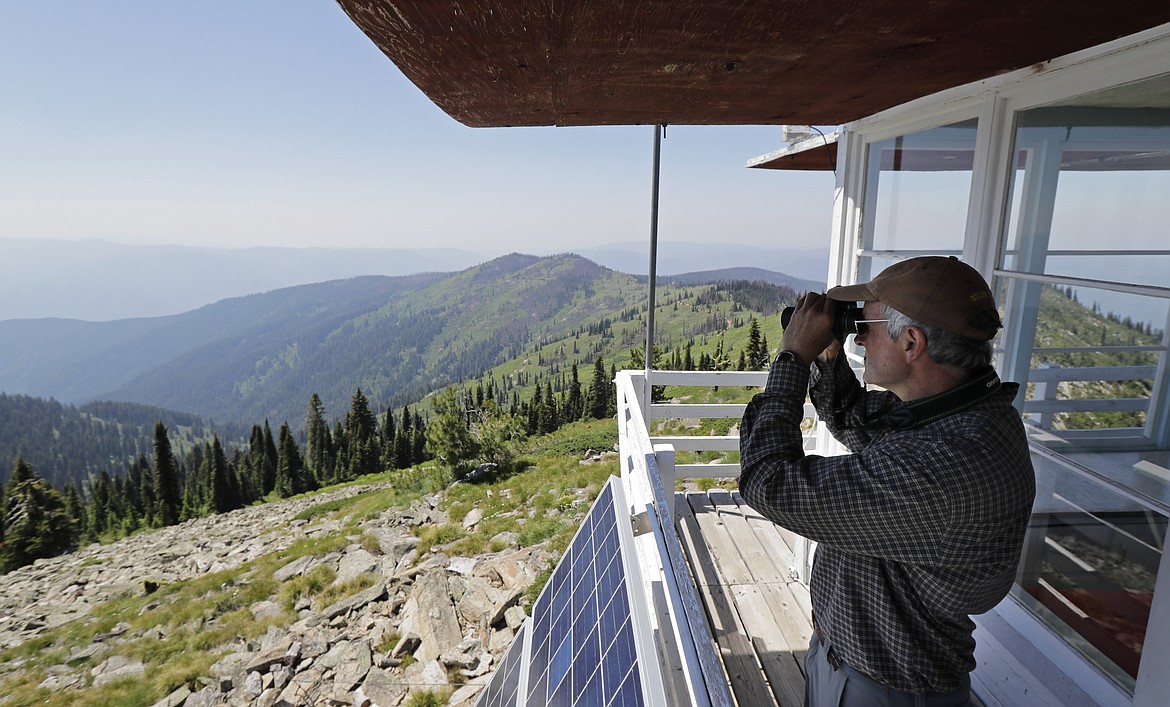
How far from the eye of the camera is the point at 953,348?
1.16 m

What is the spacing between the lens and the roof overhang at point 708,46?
119cm

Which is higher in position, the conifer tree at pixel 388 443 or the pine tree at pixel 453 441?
the pine tree at pixel 453 441

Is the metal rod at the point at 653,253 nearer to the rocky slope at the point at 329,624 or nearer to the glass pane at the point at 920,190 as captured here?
the glass pane at the point at 920,190

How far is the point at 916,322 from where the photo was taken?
118 centimetres

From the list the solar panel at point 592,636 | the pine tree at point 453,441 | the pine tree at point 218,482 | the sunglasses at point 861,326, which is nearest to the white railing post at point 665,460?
the solar panel at point 592,636

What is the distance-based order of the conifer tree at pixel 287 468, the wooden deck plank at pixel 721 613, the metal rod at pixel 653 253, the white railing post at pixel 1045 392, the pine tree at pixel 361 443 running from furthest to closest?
the pine tree at pixel 361 443
the conifer tree at pixel 287 468
the metal rod at pixel 653 253
the wooden deck plank at pixel 721 613
the white railing post at pixel 1045 392

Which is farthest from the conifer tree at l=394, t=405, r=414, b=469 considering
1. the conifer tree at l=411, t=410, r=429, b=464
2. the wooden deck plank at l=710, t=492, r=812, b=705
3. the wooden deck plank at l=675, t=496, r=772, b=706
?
the wooden deck plank at l=710, t=492, r=812, b=705

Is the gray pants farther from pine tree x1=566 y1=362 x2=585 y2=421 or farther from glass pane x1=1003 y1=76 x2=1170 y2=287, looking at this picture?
pine tree x1=566 y1=362 x2=585 y2=421

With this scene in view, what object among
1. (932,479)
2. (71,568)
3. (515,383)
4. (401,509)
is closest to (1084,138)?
(932,479)

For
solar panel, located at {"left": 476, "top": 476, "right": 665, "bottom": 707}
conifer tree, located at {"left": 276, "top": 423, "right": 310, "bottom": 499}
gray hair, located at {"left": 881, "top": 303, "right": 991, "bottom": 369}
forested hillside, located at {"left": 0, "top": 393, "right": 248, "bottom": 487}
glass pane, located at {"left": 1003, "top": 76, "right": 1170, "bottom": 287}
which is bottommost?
forested hillside, located at {"left": 0, "top": 393, "right": 248, "bottom": 487}

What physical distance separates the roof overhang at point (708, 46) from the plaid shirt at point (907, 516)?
789mm

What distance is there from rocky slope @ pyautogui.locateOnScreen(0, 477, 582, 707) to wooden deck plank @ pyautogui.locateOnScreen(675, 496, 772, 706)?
150 inches

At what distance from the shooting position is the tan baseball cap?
1133mm

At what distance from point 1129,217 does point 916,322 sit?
36.0 inches
